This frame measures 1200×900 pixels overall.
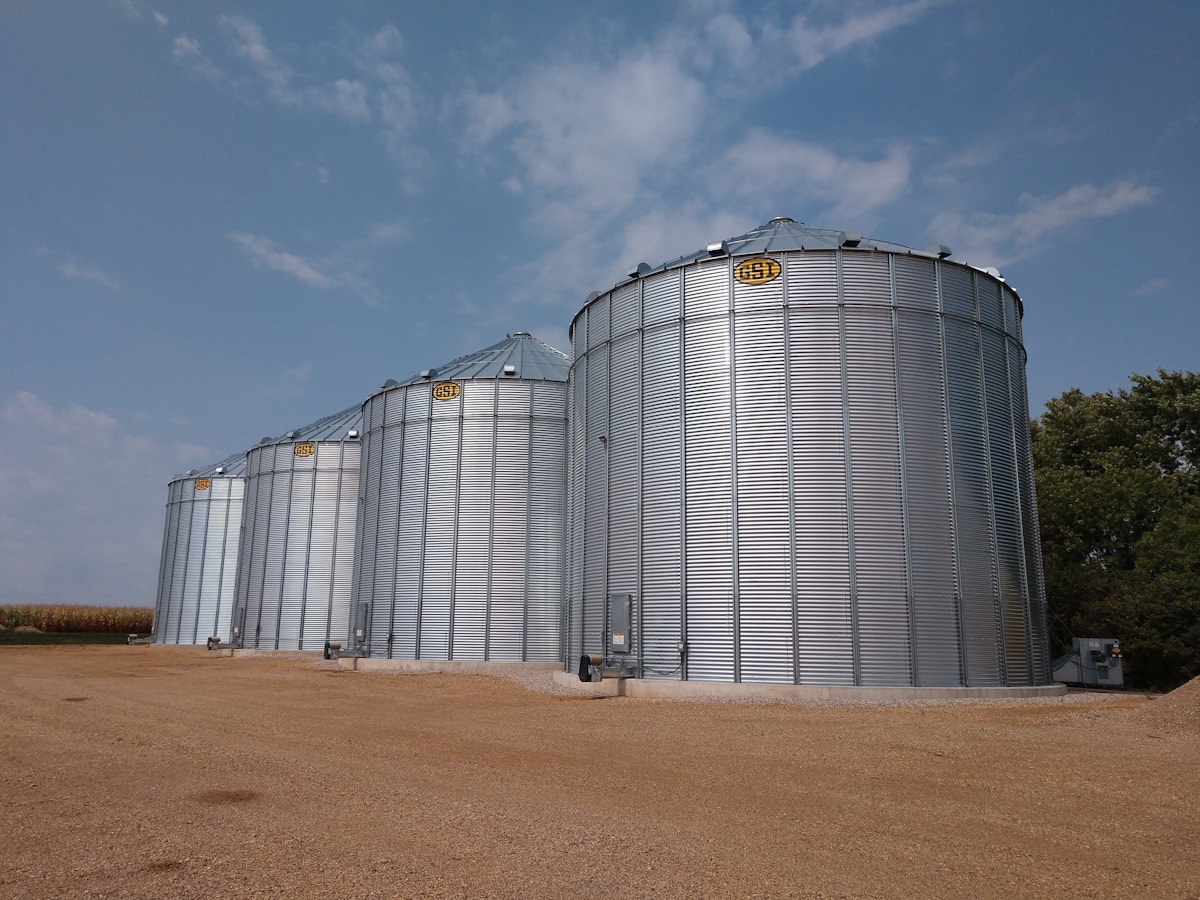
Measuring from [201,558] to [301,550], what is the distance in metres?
18.0

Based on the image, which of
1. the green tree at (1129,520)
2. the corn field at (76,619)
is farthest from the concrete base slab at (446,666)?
the corn field at (76,619)

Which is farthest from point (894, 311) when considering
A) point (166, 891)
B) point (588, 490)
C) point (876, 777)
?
point (166, 891)

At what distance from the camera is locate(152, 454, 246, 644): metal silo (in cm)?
6234

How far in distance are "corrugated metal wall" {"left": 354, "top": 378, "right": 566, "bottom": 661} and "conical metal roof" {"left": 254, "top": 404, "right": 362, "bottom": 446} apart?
39.3 ft

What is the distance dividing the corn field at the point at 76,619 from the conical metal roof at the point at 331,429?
41.4 m

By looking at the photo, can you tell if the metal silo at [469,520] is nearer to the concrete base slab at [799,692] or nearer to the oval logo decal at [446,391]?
the oval logo decal at [446,391]

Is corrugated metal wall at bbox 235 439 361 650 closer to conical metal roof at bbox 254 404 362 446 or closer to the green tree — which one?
conical metal roof at bbox 254 404 362 446

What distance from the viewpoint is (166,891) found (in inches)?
285

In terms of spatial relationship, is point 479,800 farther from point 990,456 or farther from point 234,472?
point 234,472

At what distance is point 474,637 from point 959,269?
82.5 ft

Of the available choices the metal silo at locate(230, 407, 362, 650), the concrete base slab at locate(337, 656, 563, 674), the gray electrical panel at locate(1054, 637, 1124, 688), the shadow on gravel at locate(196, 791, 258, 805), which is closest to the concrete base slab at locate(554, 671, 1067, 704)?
the gray electrical panel at locate(1054, 637, 1124, 688)

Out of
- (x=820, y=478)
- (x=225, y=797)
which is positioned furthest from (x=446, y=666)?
(x=225, y=797)

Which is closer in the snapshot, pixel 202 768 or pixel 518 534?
pixel 202 768

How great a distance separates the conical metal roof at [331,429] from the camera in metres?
53.0
